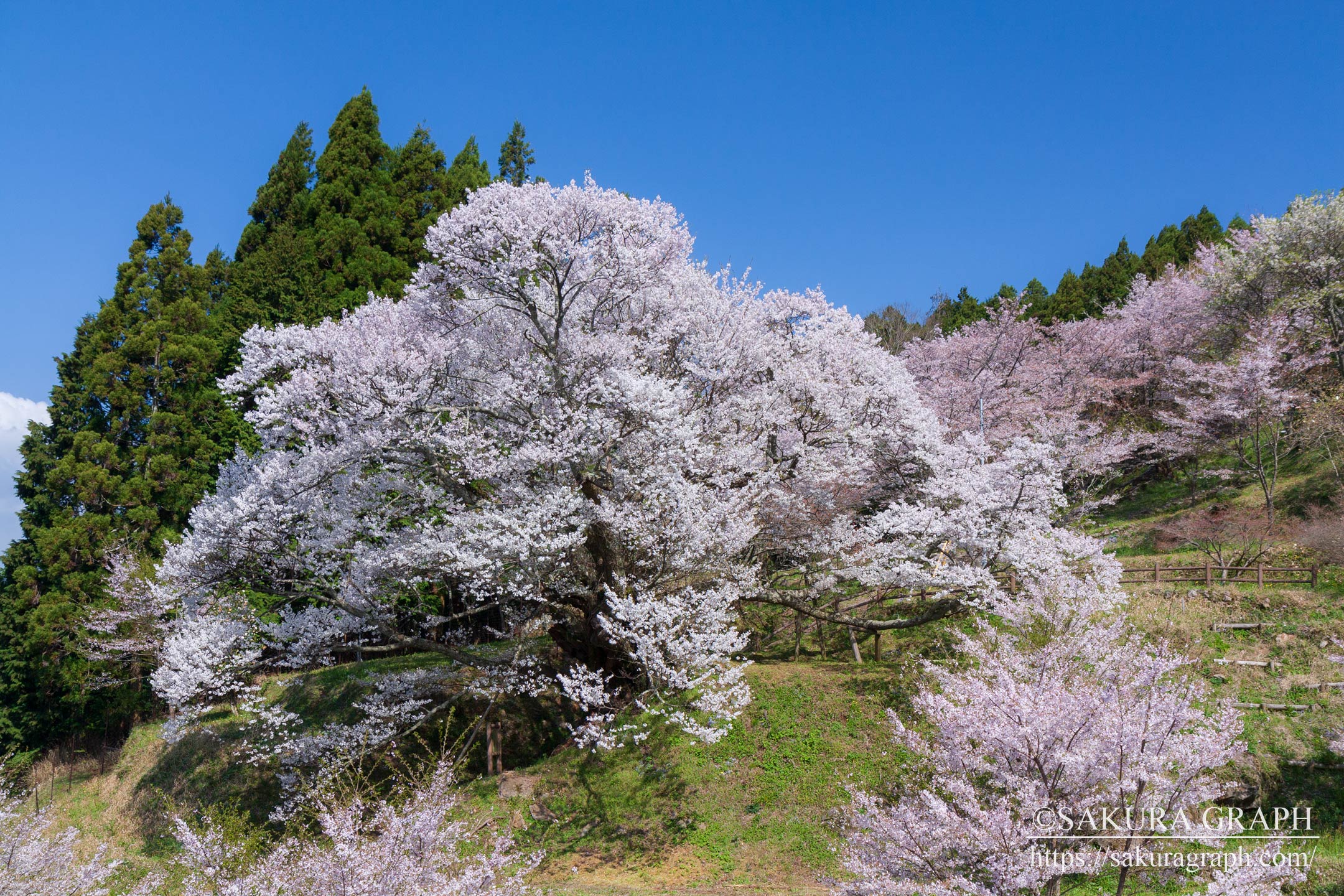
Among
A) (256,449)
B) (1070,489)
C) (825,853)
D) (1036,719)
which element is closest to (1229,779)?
(825,853)

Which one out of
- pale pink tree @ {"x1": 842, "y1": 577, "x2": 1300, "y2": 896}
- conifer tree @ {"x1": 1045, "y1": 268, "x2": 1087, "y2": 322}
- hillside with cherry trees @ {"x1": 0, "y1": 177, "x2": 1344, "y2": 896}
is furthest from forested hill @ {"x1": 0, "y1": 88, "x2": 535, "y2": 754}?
conifer tree @ {"x1": 1045, "y1": 268, "x2": 1087, "y2": 322}

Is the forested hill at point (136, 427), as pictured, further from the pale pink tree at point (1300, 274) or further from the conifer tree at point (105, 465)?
the pale pink tree at point (1300, 274)

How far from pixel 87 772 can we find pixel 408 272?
17.2 meters

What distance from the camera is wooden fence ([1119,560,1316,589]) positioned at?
14.4 metres

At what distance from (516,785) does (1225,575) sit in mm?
14254

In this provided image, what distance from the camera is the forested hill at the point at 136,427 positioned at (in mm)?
19531

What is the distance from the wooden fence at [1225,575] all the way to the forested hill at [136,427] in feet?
58.1

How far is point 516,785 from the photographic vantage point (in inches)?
495

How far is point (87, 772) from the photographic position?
1938 cm

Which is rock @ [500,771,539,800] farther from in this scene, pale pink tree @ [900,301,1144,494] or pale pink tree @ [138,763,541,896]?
pale pink tree @ [900,301,1144,494]

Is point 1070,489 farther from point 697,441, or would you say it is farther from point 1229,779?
point 697,441

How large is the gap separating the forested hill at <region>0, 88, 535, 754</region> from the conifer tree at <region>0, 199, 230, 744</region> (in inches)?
1.5

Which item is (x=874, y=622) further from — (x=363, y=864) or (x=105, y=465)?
(x=105, y=465)

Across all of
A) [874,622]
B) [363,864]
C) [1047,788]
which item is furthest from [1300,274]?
[363,864]
